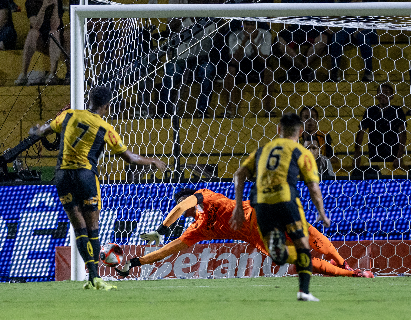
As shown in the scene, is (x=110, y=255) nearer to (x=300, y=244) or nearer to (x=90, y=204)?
(x=90, y=204)

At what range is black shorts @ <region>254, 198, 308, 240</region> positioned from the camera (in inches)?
148

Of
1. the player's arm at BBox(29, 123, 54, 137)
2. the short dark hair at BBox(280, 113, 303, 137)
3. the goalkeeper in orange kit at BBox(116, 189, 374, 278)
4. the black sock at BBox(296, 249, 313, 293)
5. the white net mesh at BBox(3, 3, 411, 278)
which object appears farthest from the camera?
the white net mesh at BBox(3, 3, 411, 278)

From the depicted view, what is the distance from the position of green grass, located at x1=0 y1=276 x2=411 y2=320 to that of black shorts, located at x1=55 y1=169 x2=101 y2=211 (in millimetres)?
682

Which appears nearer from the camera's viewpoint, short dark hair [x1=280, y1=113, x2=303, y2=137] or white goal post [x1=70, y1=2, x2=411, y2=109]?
short dark hair [x1=280, y1=113, x2=303, y2=137]

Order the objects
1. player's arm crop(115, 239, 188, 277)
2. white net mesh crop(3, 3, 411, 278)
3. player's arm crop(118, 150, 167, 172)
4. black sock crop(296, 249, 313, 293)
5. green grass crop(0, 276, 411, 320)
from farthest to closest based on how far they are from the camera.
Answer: white net mesh crop(3, 3, 411, 278) → player's arm crop(115, 239, 188, 277) → player's arm crop(118, 150, 167, 172) → black sock crop(296, 249, 313, 293) → green grass crop(0, 276, 411, 320)

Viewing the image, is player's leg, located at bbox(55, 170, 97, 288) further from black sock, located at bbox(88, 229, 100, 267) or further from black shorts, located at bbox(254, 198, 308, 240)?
black shorts, located at bbox(254, 198, 308, 240)

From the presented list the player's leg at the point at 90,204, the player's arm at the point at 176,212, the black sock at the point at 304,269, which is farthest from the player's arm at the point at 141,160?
the black sock at the point at 304,269

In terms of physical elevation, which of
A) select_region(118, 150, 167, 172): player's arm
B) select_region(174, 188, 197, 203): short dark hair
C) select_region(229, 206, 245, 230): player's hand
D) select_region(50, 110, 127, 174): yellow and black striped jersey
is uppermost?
select_region(50, 110, 127, 174): yellow and black striped jersey

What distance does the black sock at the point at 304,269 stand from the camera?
366 cm

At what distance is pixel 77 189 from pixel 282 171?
1.84 metres

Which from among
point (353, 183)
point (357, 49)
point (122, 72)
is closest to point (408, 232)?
point (353, 183)

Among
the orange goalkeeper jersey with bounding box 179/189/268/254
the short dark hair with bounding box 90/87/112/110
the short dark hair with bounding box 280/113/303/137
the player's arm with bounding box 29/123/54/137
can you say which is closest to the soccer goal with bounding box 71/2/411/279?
the orange goalkeeper jersey with bounding box 179/189/268/254

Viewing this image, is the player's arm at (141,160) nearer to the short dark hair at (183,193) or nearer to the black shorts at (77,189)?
the black shorts at (77,189)

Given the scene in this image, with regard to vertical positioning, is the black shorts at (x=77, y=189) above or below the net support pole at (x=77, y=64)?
below
